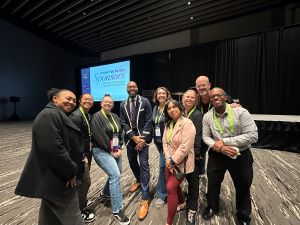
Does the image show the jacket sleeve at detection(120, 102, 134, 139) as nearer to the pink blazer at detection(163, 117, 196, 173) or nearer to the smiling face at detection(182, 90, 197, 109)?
the pink blazer at detection(163, 117, 196, 173)

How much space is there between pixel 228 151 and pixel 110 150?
1.18 meters

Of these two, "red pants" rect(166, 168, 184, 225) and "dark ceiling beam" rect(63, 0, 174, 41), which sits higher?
"dark ceiling beam" rect(63, 0, 174, 41)

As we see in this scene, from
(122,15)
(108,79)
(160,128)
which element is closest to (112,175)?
(160,128)

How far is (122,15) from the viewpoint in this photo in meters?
6.10

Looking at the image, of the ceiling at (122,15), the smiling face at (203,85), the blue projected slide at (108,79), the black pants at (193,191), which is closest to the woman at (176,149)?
the black pants at (193,191)

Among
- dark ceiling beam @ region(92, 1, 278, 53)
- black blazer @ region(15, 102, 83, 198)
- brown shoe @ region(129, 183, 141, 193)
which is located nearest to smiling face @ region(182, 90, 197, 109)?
black blazer @ region(15, 102, 83, 198)

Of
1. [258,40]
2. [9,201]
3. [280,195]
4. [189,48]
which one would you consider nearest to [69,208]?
[9,201]

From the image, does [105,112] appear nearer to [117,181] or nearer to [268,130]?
[117,181]

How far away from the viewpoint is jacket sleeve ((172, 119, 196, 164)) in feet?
5.77

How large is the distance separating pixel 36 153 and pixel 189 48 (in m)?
6.13

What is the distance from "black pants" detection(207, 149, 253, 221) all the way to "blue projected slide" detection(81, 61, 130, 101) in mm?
5762

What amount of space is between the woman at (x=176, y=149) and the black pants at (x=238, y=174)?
259 mm

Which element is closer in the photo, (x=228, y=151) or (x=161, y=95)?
(x=228, y=151)

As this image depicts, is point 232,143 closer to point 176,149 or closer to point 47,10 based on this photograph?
point 176,149
